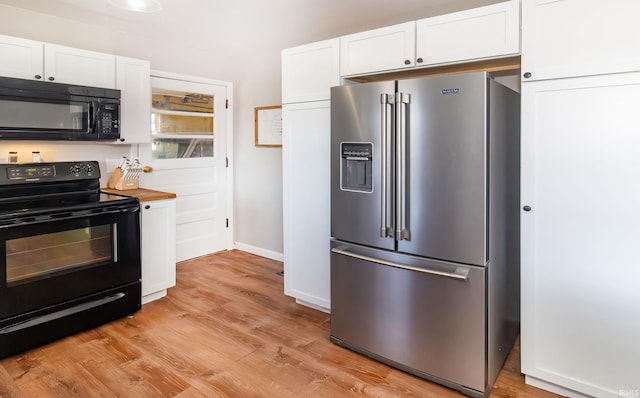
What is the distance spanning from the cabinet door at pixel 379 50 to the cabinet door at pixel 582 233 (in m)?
0.72

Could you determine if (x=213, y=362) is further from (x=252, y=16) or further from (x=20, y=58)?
(x=252, y=16)

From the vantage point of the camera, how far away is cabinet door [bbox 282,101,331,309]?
9.39 ft

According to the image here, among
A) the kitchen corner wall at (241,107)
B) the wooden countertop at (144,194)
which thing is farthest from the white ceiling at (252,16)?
the wooden countertop at (144,194)

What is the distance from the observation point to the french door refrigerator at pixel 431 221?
1979 millimetres

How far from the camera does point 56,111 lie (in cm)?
285

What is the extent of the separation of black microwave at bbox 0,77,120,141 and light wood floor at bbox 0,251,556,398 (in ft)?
4.59

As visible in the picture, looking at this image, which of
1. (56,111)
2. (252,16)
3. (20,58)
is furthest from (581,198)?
(20,58)

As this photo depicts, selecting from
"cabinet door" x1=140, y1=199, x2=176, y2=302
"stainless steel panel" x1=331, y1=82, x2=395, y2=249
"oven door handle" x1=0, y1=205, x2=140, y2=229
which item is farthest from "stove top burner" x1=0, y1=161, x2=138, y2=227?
"stainless steel panel" x1=331, y1=82, x2=395, y2=249

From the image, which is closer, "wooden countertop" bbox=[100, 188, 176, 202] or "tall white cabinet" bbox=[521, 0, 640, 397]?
"tall white cabinet" bbox=[521, 0, 640, 397]

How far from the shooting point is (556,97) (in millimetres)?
1931

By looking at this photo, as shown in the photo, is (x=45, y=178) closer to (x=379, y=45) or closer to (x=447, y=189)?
(x=379, y=45)

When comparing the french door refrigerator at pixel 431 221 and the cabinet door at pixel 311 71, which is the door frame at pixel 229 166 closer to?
the cabinet door at pixel 311 71

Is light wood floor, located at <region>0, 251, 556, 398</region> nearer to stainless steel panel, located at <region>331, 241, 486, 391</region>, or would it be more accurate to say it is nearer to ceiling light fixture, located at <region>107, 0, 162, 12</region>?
stainless steel panel, located at <region>331, 241, 486, 391</region>

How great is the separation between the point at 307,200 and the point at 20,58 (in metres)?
2.18
